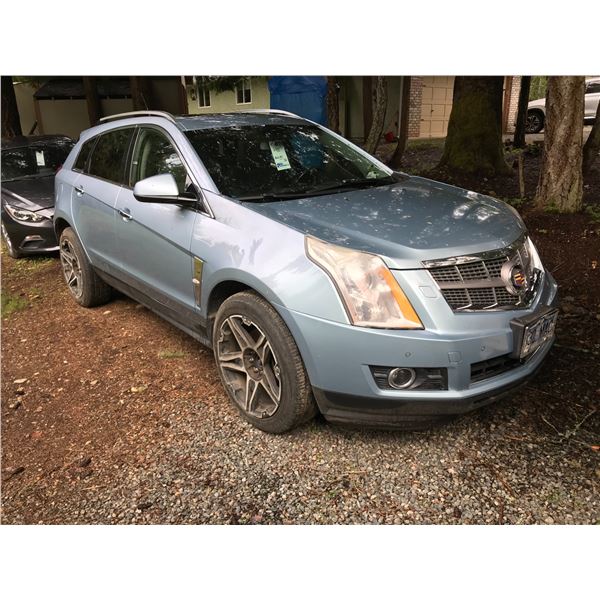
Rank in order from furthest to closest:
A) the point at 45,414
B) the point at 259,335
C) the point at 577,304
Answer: the point at 577,304
the point at 45,414
the point at 259,335

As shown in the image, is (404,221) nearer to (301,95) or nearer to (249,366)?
(249,366)

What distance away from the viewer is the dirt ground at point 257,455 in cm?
251

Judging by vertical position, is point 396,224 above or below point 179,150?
below

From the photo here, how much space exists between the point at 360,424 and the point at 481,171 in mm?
6359

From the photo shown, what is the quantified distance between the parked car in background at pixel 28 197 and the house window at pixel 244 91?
9574 millimetres

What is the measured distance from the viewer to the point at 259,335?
114 inches

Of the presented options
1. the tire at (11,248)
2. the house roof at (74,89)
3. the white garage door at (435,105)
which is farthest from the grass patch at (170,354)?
the house roof at (74,89)

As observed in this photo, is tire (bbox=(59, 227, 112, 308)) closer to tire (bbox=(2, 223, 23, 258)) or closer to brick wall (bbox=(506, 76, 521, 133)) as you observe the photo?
tire (bbox=(2, 223, 23, 258))

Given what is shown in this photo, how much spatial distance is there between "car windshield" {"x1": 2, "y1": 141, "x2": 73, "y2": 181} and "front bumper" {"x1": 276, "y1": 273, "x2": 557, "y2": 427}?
621cm

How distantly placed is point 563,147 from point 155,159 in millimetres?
4201

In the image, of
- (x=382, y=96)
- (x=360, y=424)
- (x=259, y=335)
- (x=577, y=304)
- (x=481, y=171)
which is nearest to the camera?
(x=360, y=424)

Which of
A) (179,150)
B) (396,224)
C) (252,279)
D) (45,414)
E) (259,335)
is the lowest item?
(45,414)

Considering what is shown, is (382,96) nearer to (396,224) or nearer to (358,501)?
(396,224)

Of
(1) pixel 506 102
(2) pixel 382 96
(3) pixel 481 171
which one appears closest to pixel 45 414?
(3) pixel 481 171
